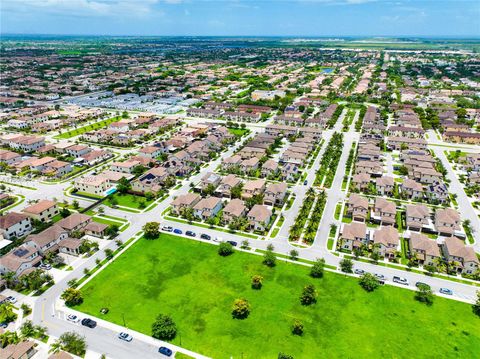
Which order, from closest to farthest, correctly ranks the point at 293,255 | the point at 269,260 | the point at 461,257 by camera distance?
the point at 461,257
the point at 269,260
the point at 293,255

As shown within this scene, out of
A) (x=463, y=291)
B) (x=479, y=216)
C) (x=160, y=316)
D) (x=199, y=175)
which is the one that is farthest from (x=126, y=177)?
(x=479, y=216)

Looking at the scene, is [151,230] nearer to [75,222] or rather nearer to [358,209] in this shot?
[75,222]

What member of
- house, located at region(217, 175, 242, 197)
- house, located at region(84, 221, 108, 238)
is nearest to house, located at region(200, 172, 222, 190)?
house, located at region(217, 175, 242, 197)

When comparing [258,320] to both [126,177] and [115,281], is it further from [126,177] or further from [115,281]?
[126,177]

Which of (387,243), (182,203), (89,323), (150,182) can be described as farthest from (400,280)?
(150,182)

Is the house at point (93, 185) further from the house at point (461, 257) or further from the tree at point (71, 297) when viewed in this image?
the house at point (461, 257)

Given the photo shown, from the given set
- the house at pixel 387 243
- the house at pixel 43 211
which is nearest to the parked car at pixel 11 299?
the house at pixel 43 211

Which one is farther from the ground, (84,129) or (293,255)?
(84,129)
